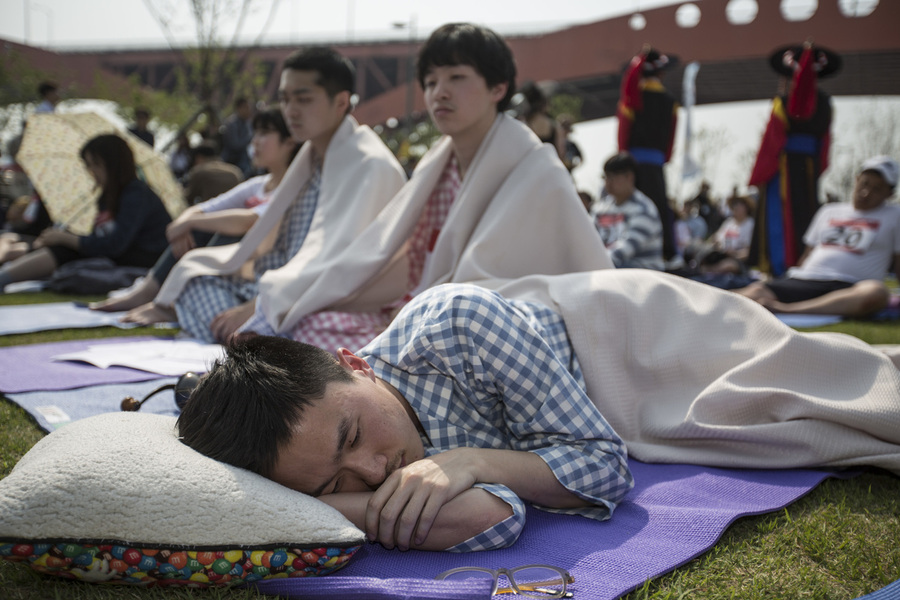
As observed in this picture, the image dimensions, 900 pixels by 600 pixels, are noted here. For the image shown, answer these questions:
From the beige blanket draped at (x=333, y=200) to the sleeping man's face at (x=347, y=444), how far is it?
2345 millimetres

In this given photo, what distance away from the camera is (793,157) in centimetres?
774

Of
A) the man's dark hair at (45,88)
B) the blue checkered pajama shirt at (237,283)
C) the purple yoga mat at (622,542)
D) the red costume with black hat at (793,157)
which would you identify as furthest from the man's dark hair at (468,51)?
the man's dark hair at (45,88)

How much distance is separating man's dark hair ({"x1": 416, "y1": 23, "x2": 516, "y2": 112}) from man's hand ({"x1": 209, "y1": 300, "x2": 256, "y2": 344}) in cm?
169

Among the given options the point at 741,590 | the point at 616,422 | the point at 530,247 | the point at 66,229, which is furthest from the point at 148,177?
the point at 741,590

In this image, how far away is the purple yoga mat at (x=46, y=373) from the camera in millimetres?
2977

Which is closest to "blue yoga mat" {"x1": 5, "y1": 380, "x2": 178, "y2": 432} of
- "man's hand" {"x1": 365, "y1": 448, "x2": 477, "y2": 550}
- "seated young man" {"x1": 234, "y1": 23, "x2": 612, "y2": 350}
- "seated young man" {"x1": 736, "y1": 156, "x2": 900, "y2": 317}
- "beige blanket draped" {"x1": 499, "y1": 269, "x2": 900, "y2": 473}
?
"seated young man" {"x1": 234, "y1": 23, "x2": 612, "y2": 350}

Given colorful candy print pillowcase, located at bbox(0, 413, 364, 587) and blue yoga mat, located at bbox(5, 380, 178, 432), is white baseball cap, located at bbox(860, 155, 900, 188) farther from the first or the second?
colorful candy print pillowcase, located at bbox(0, 413, 364, 587)

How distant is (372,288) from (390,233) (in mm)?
372

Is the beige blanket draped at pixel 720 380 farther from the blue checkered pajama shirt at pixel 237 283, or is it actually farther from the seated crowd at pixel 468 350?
the blue checkered pajama shirt at pixel 237 283

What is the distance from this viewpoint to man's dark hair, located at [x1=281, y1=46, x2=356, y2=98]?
4145mm

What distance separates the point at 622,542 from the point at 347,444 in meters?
0.70

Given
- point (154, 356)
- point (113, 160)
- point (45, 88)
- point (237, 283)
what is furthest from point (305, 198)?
point (45, 88)

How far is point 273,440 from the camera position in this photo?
1420 mm

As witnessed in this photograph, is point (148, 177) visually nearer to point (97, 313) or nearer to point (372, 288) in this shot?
point (97, 313)
